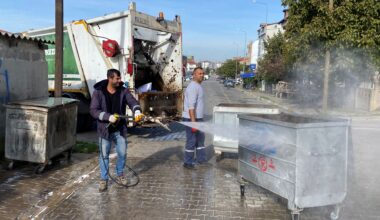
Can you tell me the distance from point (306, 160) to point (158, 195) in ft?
7.24

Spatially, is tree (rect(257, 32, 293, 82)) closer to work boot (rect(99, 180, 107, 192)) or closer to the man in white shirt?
the man in white shirt

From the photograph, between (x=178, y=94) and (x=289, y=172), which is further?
(x=178, y=94)

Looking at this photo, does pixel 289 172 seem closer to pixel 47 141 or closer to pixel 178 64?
pixel 47 141

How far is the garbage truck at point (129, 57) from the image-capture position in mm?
9320

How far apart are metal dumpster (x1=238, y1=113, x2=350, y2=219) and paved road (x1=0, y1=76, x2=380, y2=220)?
518 millimetres

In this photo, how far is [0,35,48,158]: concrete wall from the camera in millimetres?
7188

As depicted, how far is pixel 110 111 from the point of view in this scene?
5.58 m

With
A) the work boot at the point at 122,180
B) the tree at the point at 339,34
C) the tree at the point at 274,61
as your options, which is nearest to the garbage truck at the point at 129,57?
the work boot at the point at 122,180

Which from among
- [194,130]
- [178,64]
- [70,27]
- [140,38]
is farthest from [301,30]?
[194,130]

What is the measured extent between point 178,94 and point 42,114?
516 cm

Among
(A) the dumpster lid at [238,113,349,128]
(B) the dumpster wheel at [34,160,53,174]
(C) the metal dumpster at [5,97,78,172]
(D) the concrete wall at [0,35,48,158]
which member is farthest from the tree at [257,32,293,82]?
(A) the dumpster lid at [238,113,349,128]

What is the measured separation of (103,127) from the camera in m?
5.50

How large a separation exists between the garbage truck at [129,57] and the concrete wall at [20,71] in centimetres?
146

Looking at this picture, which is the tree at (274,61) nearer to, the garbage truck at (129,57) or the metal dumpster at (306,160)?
the garbage truck at (129,57)
